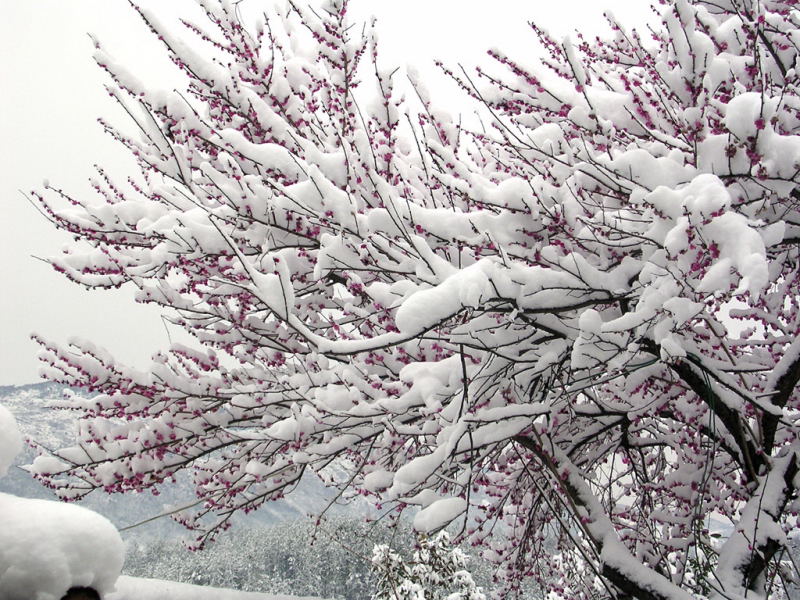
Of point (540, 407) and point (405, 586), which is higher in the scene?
point (540, 407)

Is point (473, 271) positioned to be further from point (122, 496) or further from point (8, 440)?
point (122, 496)

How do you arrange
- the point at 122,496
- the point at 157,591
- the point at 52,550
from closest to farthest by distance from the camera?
the point at 52,550 < the point at 157,591 < the point at 122,496

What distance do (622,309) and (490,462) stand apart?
194 cm

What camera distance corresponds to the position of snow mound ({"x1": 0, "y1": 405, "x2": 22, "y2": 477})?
107 centimetres

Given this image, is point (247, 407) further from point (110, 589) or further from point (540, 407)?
point (110, 589)

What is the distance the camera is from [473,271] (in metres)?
2.14

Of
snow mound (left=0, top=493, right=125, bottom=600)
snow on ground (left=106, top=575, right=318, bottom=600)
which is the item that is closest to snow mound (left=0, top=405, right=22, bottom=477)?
snow mound (left=0, top=493, right=125, bottom=600)

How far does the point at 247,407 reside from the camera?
3971 millimetres

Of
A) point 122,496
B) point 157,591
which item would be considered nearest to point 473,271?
point 157,591

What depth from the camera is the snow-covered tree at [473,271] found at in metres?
2.38

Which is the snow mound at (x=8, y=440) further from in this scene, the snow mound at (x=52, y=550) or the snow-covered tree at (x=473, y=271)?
the snow-covered tree at (x=473, y=271)

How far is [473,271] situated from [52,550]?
157cm

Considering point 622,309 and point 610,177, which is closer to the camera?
point 610,177

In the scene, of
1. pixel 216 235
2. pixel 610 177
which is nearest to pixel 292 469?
pixel 216 235
